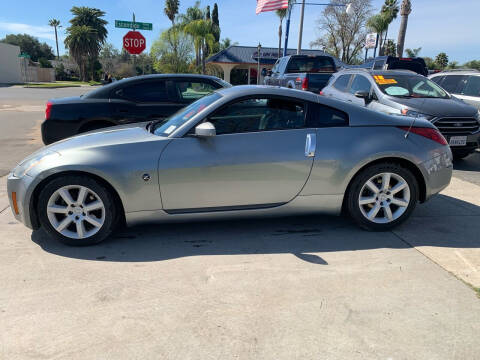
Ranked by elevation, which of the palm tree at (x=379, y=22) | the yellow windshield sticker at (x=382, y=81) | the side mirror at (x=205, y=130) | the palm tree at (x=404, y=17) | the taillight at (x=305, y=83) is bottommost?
the side mirror at (x=205, y=130)

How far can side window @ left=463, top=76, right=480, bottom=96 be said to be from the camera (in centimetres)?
865

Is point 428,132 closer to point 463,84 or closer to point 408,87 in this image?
point 408,87

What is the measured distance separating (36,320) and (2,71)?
6307cm

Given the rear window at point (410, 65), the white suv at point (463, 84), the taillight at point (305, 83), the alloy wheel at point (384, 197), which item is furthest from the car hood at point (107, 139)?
the rear window at point (410, 65)

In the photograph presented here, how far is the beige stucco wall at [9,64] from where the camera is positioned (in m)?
53.7

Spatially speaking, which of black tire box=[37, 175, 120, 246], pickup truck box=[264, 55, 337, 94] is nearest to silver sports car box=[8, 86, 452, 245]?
black tire box=[37, 175, 120, 246]

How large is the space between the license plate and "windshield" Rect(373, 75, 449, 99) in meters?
1.15

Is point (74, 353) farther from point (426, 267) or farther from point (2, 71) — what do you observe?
point (2, 71)

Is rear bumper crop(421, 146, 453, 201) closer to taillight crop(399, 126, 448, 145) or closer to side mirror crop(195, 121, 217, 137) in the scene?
taillight crop(399, 126, 448, 145)

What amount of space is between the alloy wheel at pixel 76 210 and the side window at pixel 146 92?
3.29 m

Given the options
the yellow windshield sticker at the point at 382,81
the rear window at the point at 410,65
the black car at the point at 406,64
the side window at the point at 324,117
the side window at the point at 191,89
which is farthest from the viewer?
the rear window at the point at 410,65

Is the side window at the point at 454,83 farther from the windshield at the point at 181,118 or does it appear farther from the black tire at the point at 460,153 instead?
the windshield at the point at 181,118

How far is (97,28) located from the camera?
66.7m

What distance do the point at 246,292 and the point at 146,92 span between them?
4.62 meters
